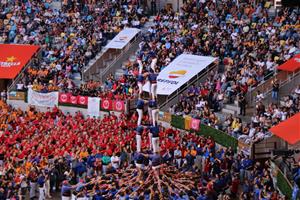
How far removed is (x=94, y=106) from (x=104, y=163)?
9238 mm

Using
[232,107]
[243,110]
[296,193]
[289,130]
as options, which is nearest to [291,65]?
[243,110]

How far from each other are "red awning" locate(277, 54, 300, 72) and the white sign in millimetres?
13138

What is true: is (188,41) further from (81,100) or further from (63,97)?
(63,97)

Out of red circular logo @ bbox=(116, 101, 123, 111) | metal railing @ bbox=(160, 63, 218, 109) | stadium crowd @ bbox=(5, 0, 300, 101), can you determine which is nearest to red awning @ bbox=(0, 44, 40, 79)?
stadium crowd @ bbox=(5, 0, 300, 101)

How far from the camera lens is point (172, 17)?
170 ft

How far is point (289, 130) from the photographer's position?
3350cm

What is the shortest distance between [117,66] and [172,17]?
483 centimetres

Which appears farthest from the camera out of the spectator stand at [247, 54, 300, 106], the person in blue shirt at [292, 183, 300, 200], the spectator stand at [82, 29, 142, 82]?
the spectator stand at [82, 29, 142, 82]

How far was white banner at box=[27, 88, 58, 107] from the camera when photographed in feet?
155

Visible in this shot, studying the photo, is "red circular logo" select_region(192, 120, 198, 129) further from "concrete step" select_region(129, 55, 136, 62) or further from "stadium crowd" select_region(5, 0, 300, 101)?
"concrete step" select_region(129, 55, 136, 62)

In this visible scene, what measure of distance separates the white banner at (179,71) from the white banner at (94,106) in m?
3.65

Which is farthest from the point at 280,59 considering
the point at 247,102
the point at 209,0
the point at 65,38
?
the point at 65,38

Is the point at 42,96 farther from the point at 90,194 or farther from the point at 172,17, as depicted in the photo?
the point at 90,194

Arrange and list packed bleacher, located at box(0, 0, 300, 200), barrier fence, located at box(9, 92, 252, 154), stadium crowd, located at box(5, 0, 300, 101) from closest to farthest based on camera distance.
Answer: packed bleacher, located at box(0, 0, 300, 200)
barrier fence, located at box(9, 92, 252, 154)
stadium crowd, located at box(5, 0, 300, 101)
